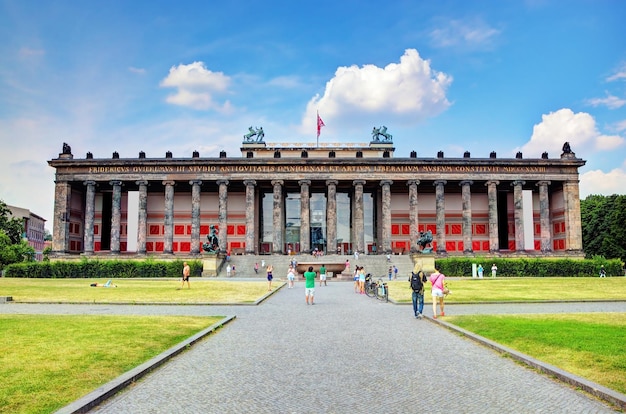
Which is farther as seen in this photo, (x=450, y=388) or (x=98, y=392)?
(x=450, y=388)

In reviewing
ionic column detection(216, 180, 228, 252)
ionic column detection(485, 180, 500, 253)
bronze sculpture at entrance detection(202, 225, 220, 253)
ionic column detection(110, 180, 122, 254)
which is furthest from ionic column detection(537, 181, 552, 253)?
ionic column detection(110, 180, 122, 254)

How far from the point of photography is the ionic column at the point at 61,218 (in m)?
69.2

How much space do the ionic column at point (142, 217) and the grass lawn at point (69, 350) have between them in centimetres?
5357

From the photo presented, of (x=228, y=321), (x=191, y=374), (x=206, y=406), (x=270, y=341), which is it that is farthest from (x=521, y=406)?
(x=228, y=321)

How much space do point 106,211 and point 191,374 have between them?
7404 cm

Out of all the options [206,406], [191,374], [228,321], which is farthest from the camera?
[228,321]

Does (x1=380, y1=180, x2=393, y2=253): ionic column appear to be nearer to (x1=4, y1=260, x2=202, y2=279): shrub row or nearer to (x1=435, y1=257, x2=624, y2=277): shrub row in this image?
(x1=435, y1=257, x2=624, y2=277): shrub row

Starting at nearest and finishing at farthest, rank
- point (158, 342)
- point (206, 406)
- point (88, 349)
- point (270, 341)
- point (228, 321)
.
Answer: point (206, 406) → point (88, 349) → point (158, 342) → point (270, 341) → point (228, 321)

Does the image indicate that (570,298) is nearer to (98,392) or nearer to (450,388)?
(450,388)

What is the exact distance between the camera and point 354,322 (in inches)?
712

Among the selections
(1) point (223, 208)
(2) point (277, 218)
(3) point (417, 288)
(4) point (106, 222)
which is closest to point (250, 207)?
(1) point (223, 208)

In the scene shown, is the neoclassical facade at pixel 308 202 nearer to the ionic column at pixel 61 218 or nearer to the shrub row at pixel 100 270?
the ionic column at pixel 61 218

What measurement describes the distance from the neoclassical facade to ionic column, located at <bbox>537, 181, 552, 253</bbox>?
0.45ft

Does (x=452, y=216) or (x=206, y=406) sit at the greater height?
(x=452, y=216)
